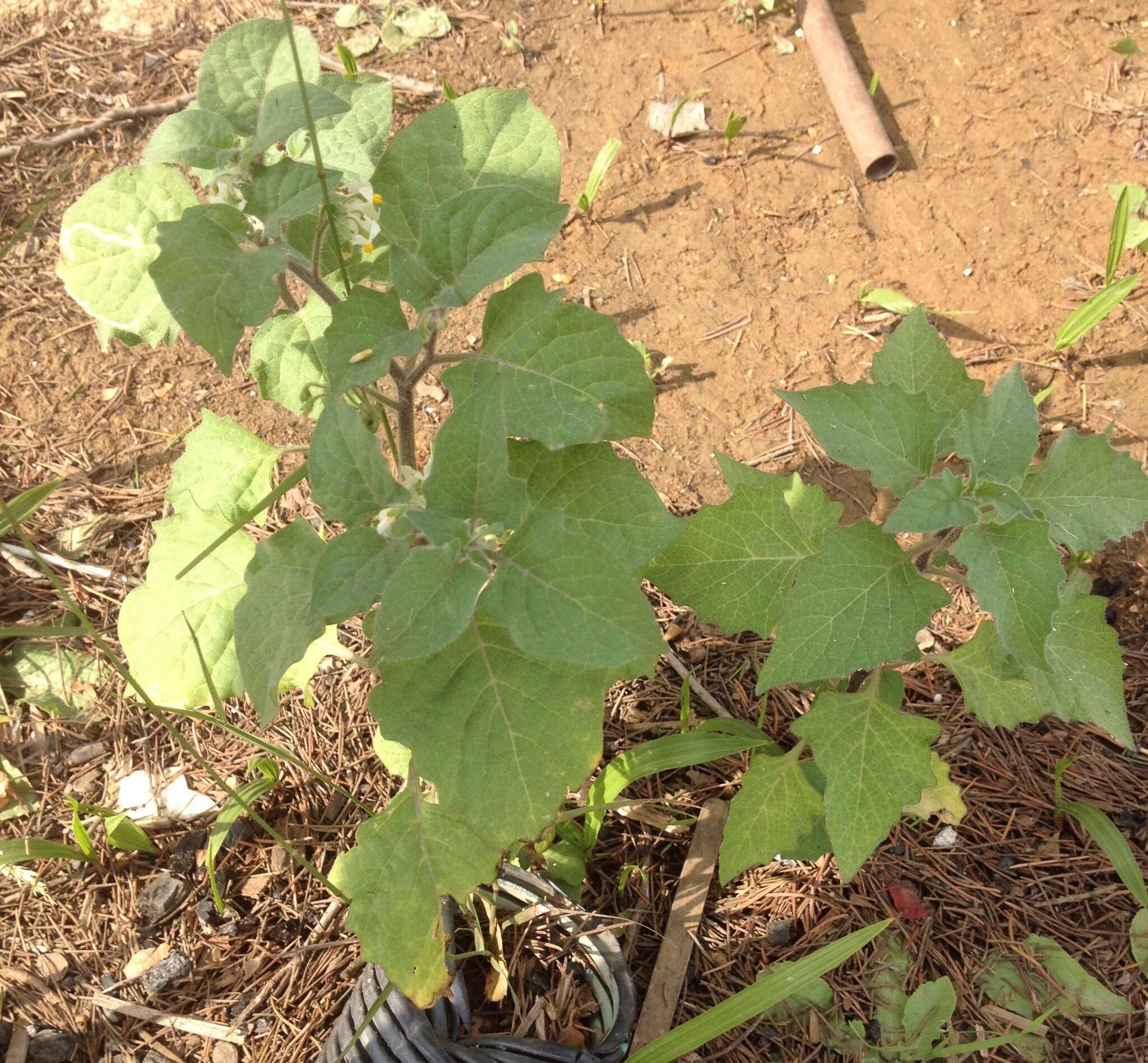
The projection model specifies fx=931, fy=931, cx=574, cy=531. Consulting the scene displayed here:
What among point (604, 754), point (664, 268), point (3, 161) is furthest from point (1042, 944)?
point (3, 161)

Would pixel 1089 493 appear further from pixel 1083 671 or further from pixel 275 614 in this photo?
pixel 275 614

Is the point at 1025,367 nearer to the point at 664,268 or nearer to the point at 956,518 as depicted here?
the point at 664,268

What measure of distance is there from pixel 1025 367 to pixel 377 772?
8.58ft

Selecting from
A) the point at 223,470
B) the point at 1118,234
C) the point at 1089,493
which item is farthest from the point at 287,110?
the point at 1118,234

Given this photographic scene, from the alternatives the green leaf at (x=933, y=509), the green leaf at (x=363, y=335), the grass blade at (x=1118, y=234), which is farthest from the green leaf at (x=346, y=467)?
the grass blade at (x=1118, y=234)

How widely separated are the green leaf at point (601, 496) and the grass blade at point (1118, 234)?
2.43 metres

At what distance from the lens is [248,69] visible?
1.67 m

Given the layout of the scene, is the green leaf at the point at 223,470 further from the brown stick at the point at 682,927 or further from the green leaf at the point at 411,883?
the brown stick at the point at 682,927

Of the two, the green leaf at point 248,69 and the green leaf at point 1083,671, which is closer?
the green leaf at point 248,69

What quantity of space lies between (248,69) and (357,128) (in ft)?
0.71

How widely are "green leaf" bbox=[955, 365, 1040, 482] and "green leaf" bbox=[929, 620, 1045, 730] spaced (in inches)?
17.3

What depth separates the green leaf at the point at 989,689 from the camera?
210 cm

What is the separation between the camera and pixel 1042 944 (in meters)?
2.44

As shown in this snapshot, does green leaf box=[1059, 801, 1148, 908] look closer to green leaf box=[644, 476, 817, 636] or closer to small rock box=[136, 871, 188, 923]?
green leaf box=[644, 476, 817, 636]
